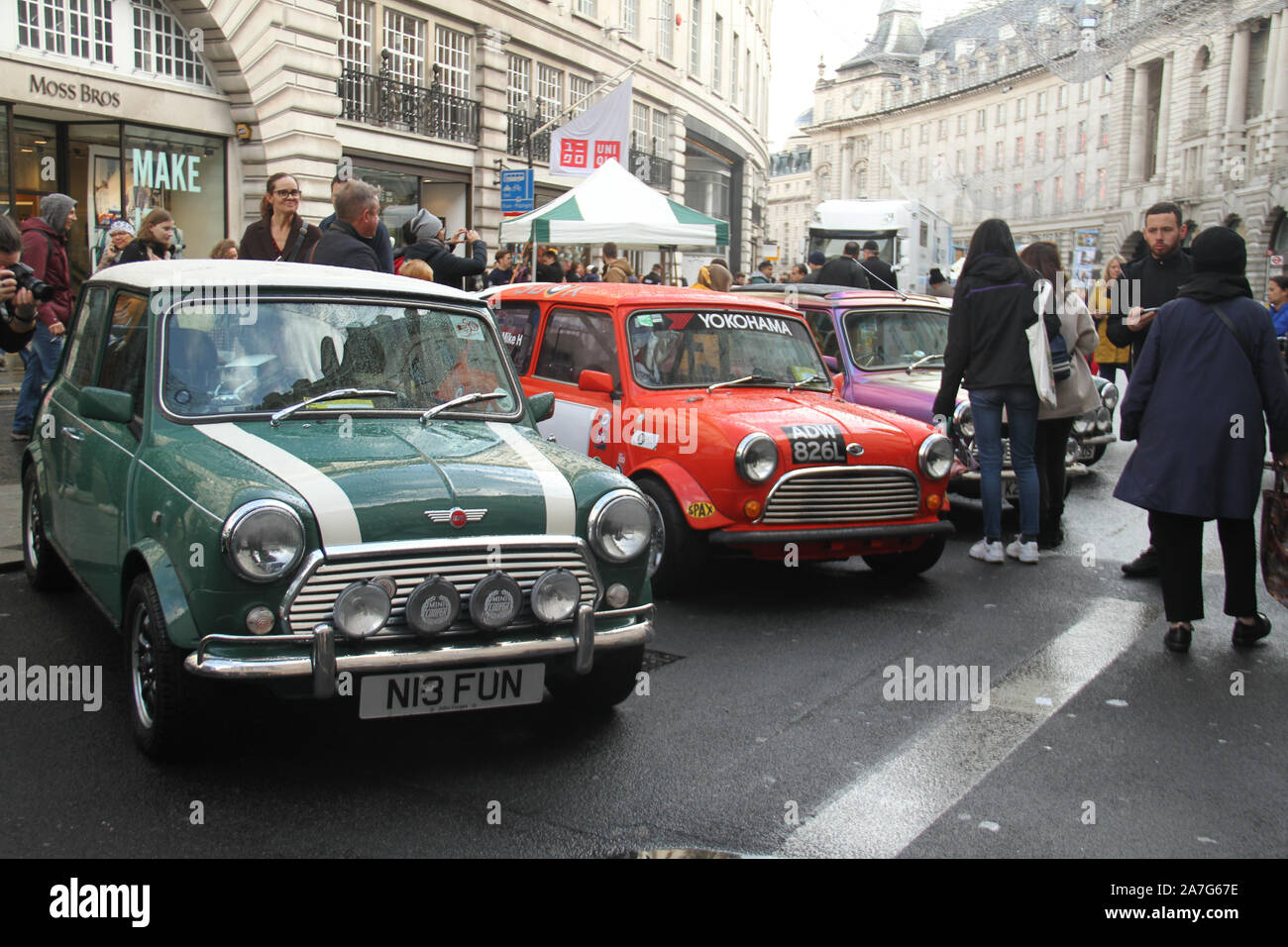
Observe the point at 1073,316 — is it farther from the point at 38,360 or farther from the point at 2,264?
the point at 38,360

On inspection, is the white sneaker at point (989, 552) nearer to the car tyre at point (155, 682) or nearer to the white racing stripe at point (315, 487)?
the white racing stripe at point (315, 487)

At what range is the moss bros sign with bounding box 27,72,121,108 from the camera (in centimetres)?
1628

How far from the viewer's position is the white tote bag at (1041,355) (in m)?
7.62

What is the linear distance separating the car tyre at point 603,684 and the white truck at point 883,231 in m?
24.0

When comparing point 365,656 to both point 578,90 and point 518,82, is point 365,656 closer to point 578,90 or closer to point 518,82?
point 518,82

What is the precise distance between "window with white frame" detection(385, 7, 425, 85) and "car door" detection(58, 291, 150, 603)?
20.2 metres

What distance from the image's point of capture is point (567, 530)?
4.25m

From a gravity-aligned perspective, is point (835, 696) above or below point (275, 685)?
below

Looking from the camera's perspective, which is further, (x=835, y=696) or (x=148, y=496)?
(x=835, y=696)

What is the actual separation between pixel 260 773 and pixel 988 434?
5285mm

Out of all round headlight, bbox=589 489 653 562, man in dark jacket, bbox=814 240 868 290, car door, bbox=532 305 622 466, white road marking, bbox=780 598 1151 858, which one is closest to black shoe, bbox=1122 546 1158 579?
white road marking, bbox=780 598 1151 858

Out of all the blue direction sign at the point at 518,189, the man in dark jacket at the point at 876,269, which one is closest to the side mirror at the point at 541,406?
the man in dark jacket at the point at 876,269
